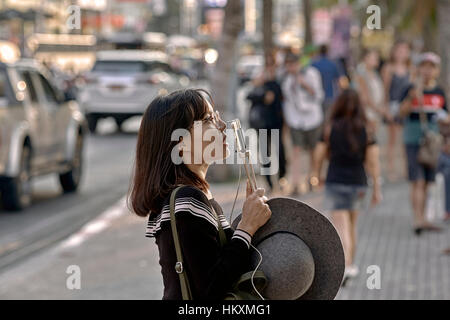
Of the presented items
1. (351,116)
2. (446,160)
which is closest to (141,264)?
(351,116)

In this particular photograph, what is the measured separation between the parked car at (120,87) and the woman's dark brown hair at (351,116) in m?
16.9

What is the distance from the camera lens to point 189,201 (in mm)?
3172

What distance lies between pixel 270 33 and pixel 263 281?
73.3 ft

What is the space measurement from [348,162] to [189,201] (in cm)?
520

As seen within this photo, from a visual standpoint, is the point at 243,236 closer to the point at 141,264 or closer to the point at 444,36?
the point at 141,264

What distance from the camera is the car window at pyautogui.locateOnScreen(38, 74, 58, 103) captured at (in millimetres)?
14047

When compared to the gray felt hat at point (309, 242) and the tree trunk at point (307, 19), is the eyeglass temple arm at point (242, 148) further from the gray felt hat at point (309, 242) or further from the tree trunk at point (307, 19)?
the tree trunk at point (307, 19)

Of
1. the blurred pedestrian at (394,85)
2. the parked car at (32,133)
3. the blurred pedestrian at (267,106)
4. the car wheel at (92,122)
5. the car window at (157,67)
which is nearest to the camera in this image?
the parked car at (32,133)

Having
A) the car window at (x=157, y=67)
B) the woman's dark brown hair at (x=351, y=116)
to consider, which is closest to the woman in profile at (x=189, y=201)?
the woman's dark brown hair at (x=351, y=116)

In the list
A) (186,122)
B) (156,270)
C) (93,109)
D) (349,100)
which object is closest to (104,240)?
(156,270)

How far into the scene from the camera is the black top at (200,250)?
3.12 meters

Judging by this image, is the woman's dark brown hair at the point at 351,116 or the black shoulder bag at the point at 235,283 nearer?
the black shoulder bag at the point at 235,283

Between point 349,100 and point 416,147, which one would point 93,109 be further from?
point 349,100
